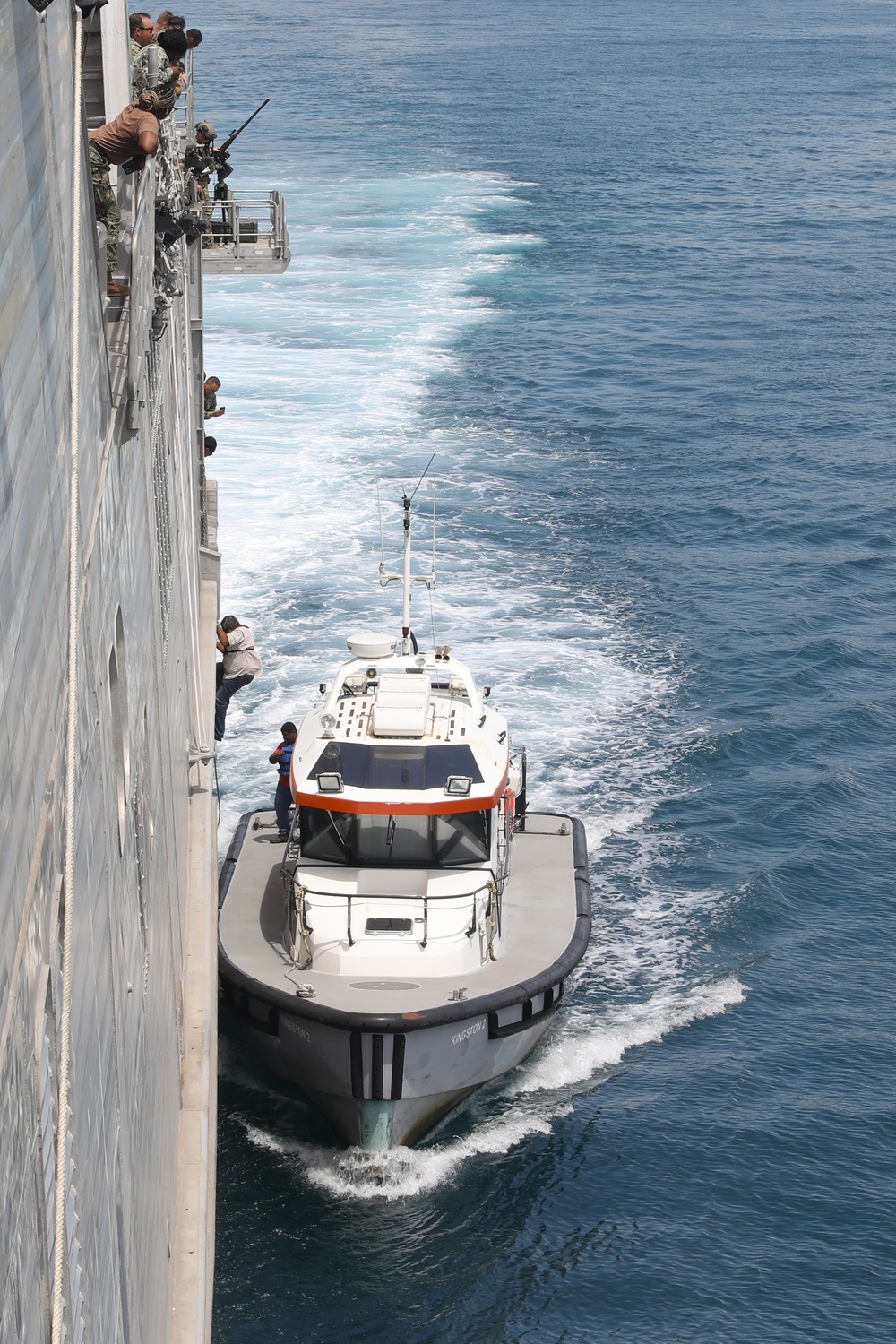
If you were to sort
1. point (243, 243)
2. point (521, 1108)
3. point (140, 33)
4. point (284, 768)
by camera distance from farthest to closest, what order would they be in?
point (243, 243) → point (284, 768) → point (521, 1108) → point (140, 33)

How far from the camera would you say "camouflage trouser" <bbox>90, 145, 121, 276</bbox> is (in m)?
7.52

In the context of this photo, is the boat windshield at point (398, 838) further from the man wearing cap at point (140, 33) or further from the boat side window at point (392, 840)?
the man wearing cap at point (140, 33)

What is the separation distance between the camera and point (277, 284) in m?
51.5

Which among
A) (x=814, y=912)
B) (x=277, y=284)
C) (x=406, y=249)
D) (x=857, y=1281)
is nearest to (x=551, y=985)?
(x=857, y=1281)

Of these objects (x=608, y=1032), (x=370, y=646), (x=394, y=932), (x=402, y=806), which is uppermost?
(x=370, y=646)

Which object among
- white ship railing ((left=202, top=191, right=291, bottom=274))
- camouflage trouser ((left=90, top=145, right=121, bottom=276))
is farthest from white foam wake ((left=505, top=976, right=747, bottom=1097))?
camouflage trouser ((left=90, top=145, right=121, bottom=276))

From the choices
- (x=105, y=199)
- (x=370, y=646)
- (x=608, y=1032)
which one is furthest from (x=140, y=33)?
(x=608, y=1032)

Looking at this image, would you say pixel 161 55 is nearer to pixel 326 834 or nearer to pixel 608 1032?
pixel 326 834

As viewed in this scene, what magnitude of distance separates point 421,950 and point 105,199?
10.7 metres

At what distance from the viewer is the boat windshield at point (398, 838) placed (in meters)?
17.6

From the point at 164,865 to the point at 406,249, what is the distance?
4826 cm

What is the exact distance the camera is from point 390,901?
17.2 metres

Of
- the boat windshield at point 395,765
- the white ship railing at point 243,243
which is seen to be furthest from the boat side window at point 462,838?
the white ship railing at point 243,243

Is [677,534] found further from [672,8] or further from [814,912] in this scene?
[672,8]
